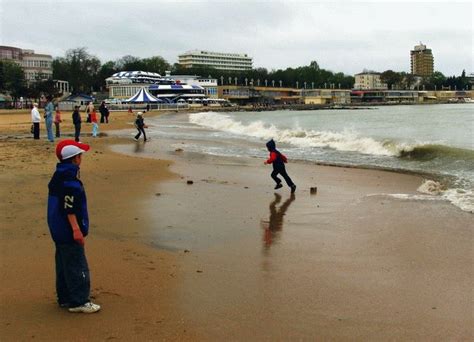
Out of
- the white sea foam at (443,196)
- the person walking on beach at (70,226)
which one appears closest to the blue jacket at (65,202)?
the person walking on beach at (70,226)

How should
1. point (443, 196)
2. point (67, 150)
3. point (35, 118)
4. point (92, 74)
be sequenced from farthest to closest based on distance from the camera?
point (92, 74) → point (35, 118) → point (443, 196) → point (67, 150)

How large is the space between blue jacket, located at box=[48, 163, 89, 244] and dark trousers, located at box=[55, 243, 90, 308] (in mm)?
106

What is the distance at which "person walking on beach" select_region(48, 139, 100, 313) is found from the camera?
4320 millimetres

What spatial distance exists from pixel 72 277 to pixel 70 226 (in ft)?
1.53

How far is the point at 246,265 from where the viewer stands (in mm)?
5820

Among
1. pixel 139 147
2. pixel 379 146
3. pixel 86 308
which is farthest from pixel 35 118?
pixel 86 308

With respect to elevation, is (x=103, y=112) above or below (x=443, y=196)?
above

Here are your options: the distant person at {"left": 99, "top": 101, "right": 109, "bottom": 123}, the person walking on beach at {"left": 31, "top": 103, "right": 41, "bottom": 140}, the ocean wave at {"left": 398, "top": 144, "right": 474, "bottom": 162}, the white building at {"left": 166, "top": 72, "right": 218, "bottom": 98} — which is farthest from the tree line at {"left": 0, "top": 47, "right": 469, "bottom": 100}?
the ocean wave at {"left": 398, "top": 144, "right": 474, "bottom": 162}

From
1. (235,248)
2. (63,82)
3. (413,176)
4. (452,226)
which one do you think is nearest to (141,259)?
(235,248)

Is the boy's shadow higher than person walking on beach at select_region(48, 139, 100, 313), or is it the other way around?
person walking on beach at select_region(48, 139, 100, 313)

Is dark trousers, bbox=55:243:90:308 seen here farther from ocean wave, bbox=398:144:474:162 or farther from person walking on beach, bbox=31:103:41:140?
person walking on beach, bbox=31:103:41:140

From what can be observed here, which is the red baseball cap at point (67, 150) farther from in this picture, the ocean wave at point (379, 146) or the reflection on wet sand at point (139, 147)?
the reflection on wet sand at point (139, 147)

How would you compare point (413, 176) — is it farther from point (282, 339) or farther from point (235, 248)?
point (282, 339)

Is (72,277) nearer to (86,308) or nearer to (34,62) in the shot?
(86,308)
